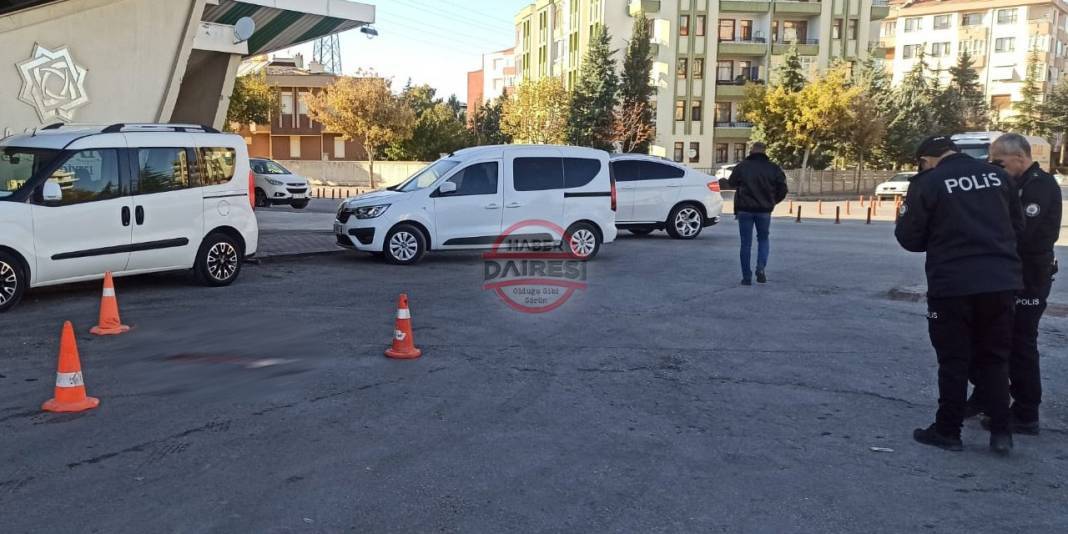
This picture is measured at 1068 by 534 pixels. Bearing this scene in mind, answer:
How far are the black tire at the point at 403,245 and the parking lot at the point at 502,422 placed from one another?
292cm

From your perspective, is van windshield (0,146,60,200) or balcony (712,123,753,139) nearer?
van windshield (0,146,60,200)

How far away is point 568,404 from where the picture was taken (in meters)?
6.01

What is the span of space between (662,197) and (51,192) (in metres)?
11.7

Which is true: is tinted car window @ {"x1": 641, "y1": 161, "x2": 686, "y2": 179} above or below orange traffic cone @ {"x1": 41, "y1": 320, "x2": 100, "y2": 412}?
above

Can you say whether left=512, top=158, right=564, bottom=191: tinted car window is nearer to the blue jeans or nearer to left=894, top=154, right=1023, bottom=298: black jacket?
the blue jeans

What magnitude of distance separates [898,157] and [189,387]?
5644cm

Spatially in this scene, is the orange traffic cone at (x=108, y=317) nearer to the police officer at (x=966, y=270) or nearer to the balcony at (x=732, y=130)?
the police officer at (x=966, y=270)

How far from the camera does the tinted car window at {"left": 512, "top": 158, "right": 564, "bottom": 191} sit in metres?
13.7

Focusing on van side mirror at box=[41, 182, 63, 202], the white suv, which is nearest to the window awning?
the white suv

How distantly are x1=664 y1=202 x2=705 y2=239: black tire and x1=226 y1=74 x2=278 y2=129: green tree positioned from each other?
28.3 meters

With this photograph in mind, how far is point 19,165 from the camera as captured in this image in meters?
9.43

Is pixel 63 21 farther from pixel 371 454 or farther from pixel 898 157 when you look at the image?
pixel 898 157

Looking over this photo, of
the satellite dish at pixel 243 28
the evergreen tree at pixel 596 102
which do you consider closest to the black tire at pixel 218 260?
the satellite dish at pixel 243 28

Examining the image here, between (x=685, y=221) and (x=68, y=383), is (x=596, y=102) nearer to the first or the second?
(x=685, y=221)
